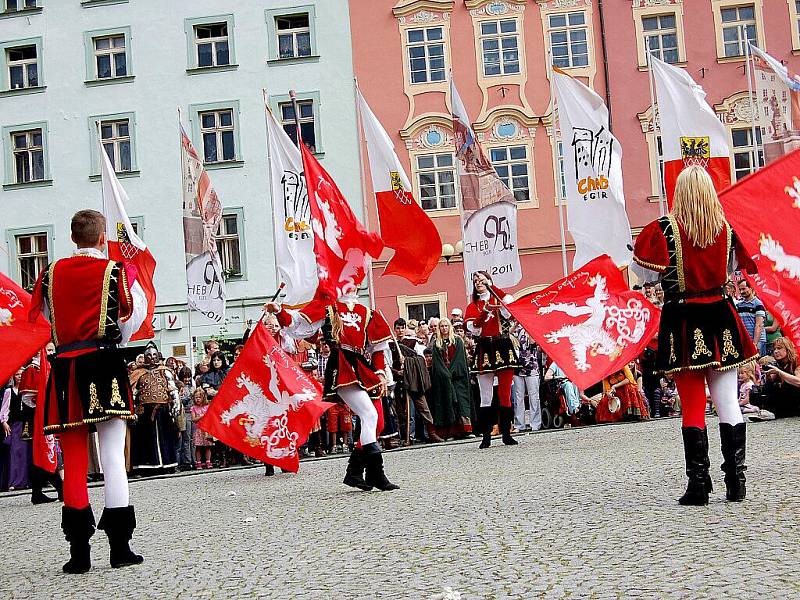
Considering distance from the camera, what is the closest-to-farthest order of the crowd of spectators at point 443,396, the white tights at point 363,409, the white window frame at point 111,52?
the white tights at point 363,409
the crowd of spectators at point 443,396
the white window frame at point 111,52

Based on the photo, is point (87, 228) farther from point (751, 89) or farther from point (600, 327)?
point (751, 89)

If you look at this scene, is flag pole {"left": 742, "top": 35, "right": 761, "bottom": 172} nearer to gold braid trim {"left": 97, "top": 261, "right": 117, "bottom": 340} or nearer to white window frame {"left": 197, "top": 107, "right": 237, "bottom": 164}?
white window frame {"left": 197, "top": 107, "right": 237, "bottom": 164}

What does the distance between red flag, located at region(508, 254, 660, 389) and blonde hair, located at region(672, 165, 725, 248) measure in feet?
4.79

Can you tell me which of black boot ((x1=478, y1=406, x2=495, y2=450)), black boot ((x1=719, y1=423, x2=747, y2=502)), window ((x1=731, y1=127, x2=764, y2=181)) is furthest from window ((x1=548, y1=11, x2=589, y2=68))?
black boot ((x1=719, y1=423, x2=747, y2=502))

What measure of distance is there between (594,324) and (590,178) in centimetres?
1039

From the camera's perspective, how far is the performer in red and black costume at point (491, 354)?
51.9 feet

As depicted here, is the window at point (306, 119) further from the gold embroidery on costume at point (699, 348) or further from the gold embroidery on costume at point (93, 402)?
the gold embroidery on costume at point (93, 402)

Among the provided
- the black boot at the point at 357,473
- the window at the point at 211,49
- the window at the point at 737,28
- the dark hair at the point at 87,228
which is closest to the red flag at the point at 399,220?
the black boot at the point at 357,473

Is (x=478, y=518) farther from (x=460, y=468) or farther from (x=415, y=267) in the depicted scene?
(x=415, y=267)

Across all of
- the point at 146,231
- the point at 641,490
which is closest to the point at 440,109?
the point at 146,231

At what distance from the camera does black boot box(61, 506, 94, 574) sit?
7137mm

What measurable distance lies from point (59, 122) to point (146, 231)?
4.15m

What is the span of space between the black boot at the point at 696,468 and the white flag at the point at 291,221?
11.0 metres

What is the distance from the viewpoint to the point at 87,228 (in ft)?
23.9
